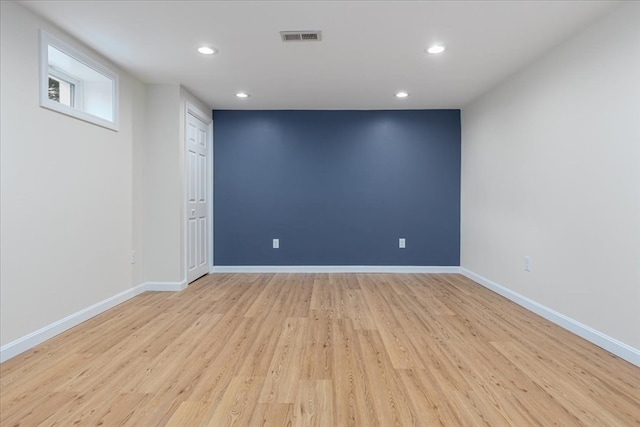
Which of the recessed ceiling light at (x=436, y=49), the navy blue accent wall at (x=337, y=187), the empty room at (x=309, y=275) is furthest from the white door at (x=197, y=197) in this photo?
the recessed ceiling light at (x=436, y=49)

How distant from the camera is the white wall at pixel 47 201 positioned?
216 cm

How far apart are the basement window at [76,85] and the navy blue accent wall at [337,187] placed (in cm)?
174

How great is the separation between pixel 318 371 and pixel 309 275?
2738mm

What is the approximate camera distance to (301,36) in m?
2.66

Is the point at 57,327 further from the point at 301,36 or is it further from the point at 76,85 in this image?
the point at 301,36

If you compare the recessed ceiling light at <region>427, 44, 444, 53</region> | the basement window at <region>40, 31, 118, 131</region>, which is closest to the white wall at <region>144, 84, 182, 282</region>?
the basement window at <region>40, 31, 118, 131</region>

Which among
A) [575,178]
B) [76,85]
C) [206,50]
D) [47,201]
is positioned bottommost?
[47,201]

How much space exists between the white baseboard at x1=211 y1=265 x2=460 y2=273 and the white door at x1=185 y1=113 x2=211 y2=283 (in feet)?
1.30

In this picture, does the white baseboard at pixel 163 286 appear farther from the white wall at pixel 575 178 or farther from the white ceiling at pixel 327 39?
the white wall at pixel 575 178

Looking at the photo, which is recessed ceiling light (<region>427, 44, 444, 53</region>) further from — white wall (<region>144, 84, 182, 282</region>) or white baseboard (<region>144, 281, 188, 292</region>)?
white baseboard (<region>144, 281, 188, 292</region>)

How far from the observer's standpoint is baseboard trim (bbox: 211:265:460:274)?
4.88 m

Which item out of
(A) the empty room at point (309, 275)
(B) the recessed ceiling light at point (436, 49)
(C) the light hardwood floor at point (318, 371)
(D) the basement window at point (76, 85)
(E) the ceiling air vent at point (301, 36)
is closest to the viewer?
(C) the light hardwood floor at point (318, 371)

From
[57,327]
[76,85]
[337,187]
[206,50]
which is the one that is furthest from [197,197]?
[57,327]

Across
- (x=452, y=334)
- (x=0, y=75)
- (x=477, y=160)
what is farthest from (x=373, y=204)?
(x=0, y=75)
